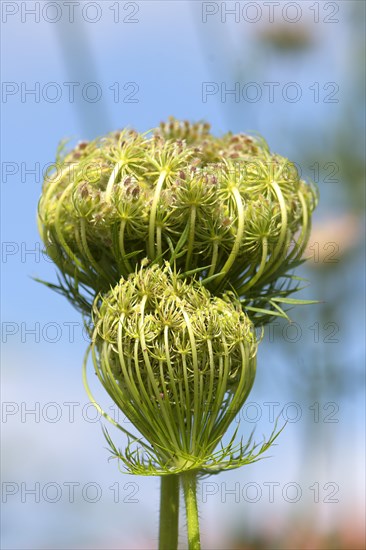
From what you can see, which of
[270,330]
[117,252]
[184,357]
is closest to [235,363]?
[184,357]

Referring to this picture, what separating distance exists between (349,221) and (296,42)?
1914 millimetres

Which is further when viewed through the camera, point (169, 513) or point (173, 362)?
point (169, 513)

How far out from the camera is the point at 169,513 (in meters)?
5.38

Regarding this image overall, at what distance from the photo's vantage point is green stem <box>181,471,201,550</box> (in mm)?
5180

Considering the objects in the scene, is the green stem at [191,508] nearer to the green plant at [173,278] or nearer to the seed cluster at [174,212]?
the green plant at [173,278]

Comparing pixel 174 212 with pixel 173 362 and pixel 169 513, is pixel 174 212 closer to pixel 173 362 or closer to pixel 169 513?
pixel 173 362

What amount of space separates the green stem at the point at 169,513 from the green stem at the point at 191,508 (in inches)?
3.9

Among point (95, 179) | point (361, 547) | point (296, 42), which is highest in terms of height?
point (296, 42)

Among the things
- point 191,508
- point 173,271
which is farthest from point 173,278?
point 191,508

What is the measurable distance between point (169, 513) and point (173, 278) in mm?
1341

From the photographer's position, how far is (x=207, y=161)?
5957 millimetres

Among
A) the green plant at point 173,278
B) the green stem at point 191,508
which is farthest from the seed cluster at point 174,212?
the green stem at point 191,508

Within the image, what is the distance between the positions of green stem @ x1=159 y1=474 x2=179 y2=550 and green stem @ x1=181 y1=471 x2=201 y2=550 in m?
0.10

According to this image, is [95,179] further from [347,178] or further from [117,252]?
[347,178]
